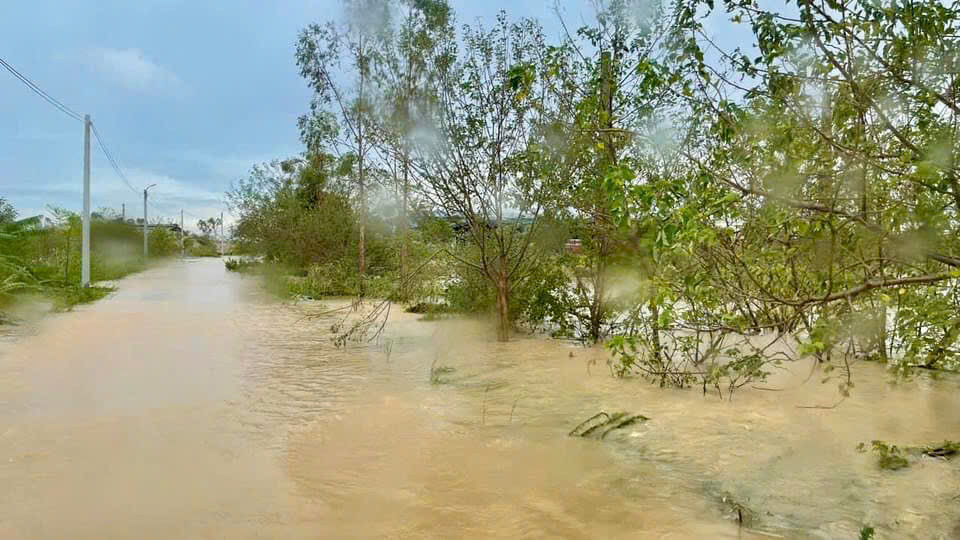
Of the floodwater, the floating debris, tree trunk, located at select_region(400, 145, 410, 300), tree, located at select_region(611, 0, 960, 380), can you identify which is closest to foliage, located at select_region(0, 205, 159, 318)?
the floodwater

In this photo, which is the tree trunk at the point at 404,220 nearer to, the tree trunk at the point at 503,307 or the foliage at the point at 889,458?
the tree trunk at the point at 503,307

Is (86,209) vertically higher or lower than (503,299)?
higher

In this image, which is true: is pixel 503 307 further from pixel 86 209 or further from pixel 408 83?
pixel 86 209

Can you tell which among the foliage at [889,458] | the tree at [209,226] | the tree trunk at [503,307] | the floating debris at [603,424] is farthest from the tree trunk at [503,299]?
the tree at [209,226]

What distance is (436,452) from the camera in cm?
495

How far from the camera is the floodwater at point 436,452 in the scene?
12.0ft

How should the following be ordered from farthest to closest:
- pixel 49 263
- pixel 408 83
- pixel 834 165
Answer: pixel 49 263
pixel 408 83
pixel 834 165

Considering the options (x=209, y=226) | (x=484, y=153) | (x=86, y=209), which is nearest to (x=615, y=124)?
(x=484, y=153)

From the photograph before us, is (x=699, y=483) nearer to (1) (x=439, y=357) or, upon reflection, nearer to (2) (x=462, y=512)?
(2) (x=462, y=512)

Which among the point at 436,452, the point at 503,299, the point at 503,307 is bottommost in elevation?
the point at 436,452

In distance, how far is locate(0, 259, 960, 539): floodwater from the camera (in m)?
3.67

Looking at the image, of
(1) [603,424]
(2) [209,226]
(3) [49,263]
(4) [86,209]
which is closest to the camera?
(1) [603,424]

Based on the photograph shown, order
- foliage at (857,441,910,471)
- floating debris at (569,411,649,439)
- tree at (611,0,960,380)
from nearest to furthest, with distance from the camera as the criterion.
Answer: tree at (611,0,960,380) → foliage at (857,441,910,471) → floating debris at (569,411,649,439)

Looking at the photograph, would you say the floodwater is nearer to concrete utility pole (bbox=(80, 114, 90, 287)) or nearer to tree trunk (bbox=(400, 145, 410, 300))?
tree trunk (bbox=(400, 145, 410, 300))
